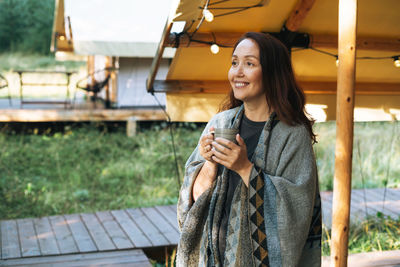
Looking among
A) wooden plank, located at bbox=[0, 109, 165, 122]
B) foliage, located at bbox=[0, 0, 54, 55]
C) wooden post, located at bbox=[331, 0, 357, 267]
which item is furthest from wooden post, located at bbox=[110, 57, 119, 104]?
foliage, located at bbox=[0, 0, 54, 55]

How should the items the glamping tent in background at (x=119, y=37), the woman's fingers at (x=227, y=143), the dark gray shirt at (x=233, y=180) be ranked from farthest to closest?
the glamping tent in background at (x=119, y=37), the dark gray shirt at (x=233, y=180), the woman's fingers at (x=227, y=143)

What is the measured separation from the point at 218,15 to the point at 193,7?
0.56 metres

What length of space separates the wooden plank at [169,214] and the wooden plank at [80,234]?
86 cm

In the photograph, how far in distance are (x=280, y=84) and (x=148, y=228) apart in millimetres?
3409

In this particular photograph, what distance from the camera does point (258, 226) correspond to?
6.04ft

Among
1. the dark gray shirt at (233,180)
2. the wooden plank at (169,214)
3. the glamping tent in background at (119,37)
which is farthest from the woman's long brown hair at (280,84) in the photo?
the glamping tent in background at (119,37)

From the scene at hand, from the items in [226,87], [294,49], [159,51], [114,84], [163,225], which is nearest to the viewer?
[159,51]

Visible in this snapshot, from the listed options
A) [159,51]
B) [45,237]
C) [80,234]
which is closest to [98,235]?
[80,234]

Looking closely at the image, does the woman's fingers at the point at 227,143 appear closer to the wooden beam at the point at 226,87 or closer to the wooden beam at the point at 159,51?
the wooden beam at the point at 159,51

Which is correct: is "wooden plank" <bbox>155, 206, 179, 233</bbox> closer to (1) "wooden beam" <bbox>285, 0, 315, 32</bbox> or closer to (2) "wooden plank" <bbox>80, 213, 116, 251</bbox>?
(2) "wooden plank" <bbox>80, 213, 116, 251</bbox>

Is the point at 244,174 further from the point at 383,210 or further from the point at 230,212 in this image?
the point at 383,210

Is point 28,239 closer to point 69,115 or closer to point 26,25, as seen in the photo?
point 69,115

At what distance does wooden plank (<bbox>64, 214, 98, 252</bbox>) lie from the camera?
443 centimetres

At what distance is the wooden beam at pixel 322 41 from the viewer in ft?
12.7
